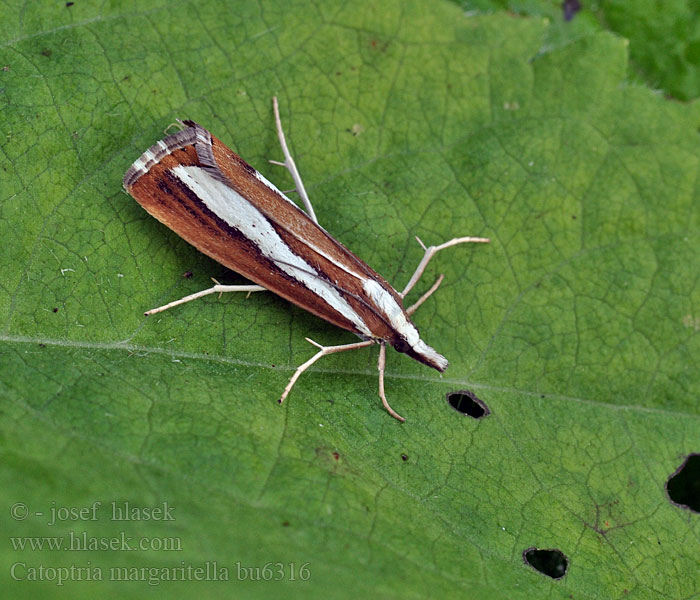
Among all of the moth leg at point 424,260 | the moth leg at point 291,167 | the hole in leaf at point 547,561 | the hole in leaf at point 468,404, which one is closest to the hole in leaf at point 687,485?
the hole in leaf at point 547,561

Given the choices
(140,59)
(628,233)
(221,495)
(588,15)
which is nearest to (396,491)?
(221,495)

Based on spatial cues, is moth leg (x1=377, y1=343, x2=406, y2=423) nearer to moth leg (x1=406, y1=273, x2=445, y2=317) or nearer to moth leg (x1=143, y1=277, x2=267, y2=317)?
moth leg (x1=406, y1=273, x2=445, y2=317)

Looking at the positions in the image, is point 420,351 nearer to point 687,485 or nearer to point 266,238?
point 266,238

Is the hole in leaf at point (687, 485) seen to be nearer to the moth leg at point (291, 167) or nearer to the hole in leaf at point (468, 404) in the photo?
the hole in leaf at point (468, 404)

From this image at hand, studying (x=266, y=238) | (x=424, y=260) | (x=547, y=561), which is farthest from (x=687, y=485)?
(x=266, y=238)

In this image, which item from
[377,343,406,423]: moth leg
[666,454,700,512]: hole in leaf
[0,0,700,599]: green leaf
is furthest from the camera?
[666,454,700,512]: hole in leaf

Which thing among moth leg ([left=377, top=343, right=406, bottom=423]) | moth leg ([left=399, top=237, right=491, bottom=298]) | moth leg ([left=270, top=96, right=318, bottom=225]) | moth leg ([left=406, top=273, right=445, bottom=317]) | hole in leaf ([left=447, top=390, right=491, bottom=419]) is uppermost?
moth leg ([left=270, top=96, right=318, bottom=225])

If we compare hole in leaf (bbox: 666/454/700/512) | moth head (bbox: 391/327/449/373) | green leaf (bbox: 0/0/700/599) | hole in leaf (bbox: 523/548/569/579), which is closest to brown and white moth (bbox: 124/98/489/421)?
moth head (bbox: 391/327/449/373)
